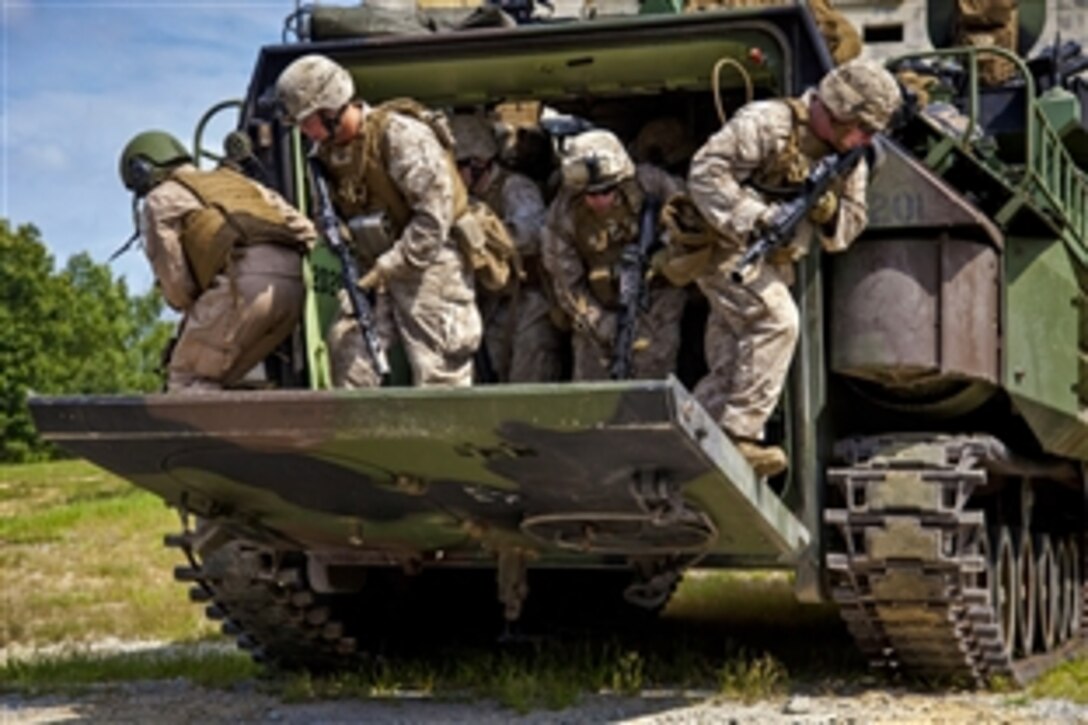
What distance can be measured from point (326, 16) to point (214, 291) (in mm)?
1422

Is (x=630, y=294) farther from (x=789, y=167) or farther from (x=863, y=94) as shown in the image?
(x=863, y=94)

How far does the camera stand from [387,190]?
25.2 ft

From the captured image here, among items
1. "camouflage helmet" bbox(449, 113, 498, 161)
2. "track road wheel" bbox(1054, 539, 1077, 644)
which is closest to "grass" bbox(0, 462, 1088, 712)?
"track road wheel" bbox(1054, 539, 1077, 644)

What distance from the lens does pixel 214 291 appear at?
7.72m

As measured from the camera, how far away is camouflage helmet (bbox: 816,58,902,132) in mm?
7129

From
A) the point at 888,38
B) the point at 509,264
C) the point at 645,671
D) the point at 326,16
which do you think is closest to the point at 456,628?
the point at 645,671

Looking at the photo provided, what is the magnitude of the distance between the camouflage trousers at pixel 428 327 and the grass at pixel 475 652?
51.5 inches

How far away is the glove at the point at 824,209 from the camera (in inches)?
285

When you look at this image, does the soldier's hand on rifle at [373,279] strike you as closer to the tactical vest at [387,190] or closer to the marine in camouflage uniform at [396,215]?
the marine in camouflage uniform at [396,215]

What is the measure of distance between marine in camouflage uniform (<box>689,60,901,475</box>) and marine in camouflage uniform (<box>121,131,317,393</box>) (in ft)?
5.22

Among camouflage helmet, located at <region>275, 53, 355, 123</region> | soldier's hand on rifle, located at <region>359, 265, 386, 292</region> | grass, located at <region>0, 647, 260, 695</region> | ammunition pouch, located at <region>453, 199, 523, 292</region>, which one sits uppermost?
camouflage helmet, located at <region>275, 53, 355, 123</region>

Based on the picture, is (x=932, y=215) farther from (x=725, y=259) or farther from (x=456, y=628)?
(x=456, y=628)

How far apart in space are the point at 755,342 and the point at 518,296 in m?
1.35

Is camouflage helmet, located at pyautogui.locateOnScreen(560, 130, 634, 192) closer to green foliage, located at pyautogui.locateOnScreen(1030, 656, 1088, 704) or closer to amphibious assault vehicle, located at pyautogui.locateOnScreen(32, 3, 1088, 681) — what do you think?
amphibious assault vehicle, located at pyautogui.locateOnScreen(32, 3, 1088, 681)
